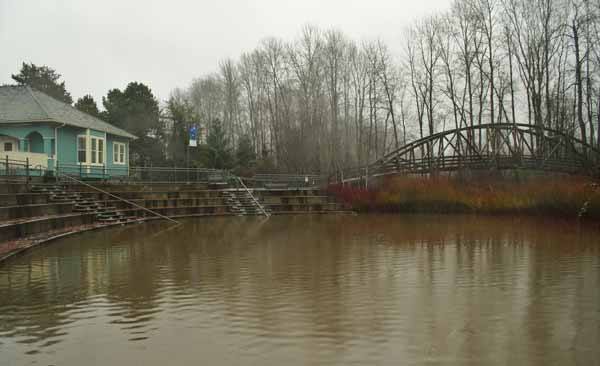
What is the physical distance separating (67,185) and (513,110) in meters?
31.5

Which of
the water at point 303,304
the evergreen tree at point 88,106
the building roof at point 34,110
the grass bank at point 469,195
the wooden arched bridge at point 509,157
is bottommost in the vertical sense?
the water at point 303,304

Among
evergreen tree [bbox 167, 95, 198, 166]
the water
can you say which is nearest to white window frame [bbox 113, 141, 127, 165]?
→ evergreen tree [bbox 167, 95, 198, 166]

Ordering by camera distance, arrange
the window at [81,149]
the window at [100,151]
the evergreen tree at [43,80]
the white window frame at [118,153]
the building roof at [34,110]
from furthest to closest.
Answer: the evergreen tree at [43,80], the white window frame at [118,153], the window at [100,151], the window at [81,149], the building roof at [34,110]

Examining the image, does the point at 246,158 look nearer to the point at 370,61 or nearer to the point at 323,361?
the point at 370,61

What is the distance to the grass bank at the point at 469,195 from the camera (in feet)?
83.7

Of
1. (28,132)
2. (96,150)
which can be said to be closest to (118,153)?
(96,150)

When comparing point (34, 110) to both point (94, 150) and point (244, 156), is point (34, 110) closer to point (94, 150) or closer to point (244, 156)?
point (94, 150)

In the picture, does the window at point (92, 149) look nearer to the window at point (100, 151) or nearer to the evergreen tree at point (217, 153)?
the window at point (100, 151)

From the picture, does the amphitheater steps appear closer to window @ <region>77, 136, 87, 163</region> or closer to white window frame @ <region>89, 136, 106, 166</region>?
window @ <region>77, 136, 87, 163</region>

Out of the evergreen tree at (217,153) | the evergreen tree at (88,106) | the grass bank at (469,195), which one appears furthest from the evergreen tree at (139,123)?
the grass bank at (469,195)

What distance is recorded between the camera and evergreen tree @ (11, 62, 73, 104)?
59.4 metres

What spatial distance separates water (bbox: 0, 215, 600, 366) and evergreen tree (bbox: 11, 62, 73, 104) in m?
52.6

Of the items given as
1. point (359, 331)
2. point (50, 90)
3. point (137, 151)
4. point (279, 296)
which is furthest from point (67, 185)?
point (50, 90)

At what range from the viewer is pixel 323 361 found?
17.4 feet
